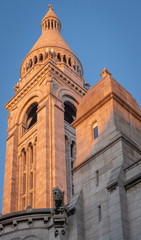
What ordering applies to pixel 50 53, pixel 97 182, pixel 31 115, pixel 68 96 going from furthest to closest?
pixel 50 53, pixel 31 115, pixel 68 96, pixel 97 182

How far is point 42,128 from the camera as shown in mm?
49469

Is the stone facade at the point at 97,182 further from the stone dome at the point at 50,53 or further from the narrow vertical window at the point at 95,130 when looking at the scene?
the stone dome at the point at 50,53

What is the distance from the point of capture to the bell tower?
4581 centimetres

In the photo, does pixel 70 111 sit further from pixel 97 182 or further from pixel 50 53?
pixel 97 182

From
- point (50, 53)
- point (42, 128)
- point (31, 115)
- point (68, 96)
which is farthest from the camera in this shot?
point (50, 53)

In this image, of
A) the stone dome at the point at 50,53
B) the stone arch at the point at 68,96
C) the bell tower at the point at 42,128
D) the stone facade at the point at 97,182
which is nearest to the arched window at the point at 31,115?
the bell tower at the point at 42,128

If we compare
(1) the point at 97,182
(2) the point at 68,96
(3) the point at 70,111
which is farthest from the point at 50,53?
(1) the point at 97,182

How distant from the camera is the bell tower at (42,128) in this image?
45.8 meters

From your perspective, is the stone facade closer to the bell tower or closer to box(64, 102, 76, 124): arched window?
the bell tower

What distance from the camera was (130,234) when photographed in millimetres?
20328

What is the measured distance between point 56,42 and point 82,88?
9150 mm

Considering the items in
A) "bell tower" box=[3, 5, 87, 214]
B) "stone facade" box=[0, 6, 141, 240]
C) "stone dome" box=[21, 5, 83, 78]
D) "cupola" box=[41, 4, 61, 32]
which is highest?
"cupola" box=[41, 4, 61, 32]

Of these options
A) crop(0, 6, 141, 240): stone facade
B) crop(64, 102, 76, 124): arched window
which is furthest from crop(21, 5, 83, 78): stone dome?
crop(0, 6, 141, 240): stone facade

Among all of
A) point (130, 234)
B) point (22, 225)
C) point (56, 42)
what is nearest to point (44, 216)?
point (22, 225)
